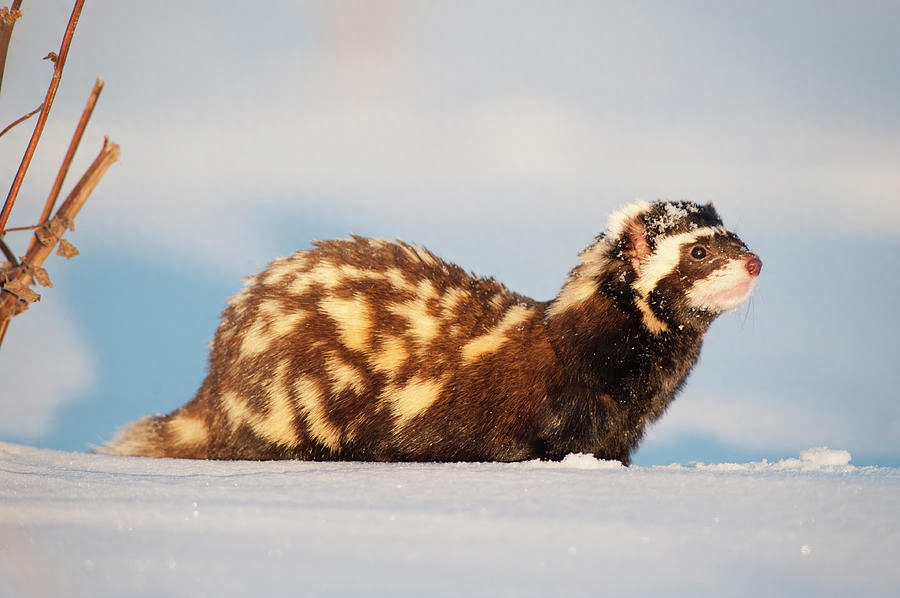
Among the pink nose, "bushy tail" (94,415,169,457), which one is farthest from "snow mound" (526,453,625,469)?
"bushy tail" (94,415,169,457)

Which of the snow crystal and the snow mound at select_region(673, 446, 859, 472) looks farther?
the snow crystal

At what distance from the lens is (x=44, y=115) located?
3.79m

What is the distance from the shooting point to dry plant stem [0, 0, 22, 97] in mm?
4031

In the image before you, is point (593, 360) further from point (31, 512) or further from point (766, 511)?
point (31, 512)

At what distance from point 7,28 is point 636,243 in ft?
12.2

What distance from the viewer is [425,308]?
637cm

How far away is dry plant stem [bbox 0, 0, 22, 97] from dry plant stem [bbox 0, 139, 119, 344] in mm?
659

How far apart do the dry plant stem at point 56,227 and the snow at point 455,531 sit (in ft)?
2.68

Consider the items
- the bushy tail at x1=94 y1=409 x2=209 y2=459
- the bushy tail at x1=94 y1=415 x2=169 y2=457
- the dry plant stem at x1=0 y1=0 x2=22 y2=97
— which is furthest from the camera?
the bushy tail at x1=94 y1=415 x2=169 y2=457

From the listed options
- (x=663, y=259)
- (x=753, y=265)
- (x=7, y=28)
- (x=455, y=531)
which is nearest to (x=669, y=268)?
(x=663, y=259)

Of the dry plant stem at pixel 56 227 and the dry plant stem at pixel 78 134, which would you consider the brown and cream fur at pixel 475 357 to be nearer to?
the dry plant stem at pixel 56 227

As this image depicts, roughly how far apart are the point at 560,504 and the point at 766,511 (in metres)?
0.84

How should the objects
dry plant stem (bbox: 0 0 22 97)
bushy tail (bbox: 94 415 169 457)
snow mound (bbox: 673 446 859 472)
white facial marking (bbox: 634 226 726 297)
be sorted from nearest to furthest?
dry plant stem (bbox: 0 0 22 97) < snow mound (bbox: 673 446 859 472) < white facial marking (bbox: 634 226 726 297) < bushy tail (bbox: 94 415 169 457)

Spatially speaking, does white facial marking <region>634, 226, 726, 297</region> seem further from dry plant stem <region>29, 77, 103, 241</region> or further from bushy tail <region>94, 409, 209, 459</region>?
dry plant stem <region>29, 77, 103, 241</region>
